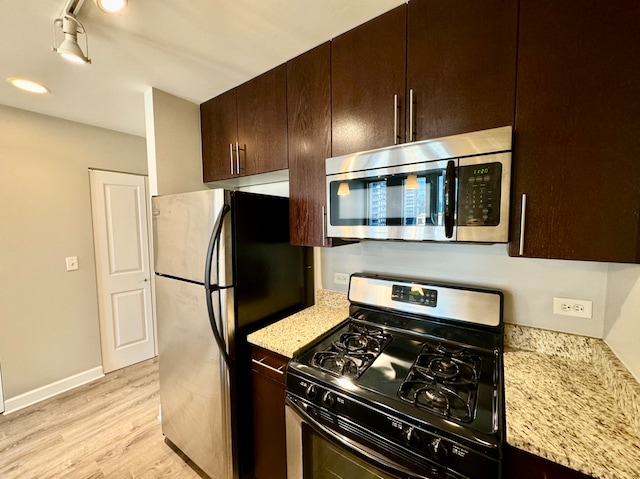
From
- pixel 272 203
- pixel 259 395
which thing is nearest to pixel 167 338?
pixel 259 395

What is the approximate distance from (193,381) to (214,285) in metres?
0.66

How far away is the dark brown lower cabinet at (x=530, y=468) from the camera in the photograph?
0.71 metres

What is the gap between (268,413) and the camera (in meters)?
1.37

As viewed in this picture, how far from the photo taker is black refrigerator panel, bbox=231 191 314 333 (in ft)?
4.71

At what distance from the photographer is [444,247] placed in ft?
4.75

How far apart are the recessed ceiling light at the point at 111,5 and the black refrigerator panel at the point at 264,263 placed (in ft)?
2.78

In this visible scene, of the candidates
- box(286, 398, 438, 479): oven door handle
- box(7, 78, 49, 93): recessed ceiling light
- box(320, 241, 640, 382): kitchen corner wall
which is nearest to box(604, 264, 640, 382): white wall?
box(320, 241, 640, 382): kitchen corner wall

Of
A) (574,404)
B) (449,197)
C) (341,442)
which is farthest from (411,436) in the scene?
(449,197)

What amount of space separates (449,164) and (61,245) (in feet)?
10.4

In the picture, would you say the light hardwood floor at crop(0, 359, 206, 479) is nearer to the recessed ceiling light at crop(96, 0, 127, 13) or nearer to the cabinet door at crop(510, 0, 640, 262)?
the cabinet door at crop(510, 0, 640, 262)

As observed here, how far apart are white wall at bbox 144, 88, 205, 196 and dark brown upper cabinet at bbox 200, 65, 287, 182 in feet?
0.25

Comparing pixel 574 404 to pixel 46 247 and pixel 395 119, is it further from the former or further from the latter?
pixel 46 247

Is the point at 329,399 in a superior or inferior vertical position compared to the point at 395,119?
inferior

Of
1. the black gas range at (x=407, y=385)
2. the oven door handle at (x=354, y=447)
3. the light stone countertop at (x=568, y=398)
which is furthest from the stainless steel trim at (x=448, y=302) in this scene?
the oven door handle at (x=354, y=447)
